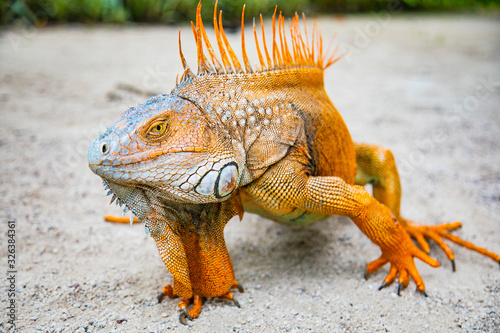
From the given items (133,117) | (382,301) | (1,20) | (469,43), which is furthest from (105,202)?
(469,43)

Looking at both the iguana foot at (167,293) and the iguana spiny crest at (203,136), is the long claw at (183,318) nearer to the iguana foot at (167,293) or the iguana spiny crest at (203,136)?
the iguana foot at (167,293)

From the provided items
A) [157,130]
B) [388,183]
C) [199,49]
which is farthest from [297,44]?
[388,183]

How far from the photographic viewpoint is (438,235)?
13.9ft

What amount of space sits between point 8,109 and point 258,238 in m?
5.23

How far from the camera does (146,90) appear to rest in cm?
742

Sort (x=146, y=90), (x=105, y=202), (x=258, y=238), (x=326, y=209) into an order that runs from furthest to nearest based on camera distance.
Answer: (x=146, y=90) < (x=105, y=202) < (x=258, y=238) < (x=326, y=209)

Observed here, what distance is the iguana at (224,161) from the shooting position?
8.13 ft

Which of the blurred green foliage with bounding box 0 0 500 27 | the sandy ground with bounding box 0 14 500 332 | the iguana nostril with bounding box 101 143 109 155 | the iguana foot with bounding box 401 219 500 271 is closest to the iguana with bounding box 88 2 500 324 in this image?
the iguana nostril with bounding box 101 143 109 155

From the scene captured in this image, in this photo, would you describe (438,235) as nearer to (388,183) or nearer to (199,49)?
(388,183)

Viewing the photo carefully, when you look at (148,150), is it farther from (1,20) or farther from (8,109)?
(1,20)

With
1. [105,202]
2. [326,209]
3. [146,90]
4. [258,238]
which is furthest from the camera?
[146,90]

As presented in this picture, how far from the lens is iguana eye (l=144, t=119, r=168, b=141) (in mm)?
2479

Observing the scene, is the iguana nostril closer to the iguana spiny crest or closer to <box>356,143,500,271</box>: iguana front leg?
the iguana spiny crest

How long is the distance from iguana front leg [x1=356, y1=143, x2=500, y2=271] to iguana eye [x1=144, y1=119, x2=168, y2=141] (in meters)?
2.16
